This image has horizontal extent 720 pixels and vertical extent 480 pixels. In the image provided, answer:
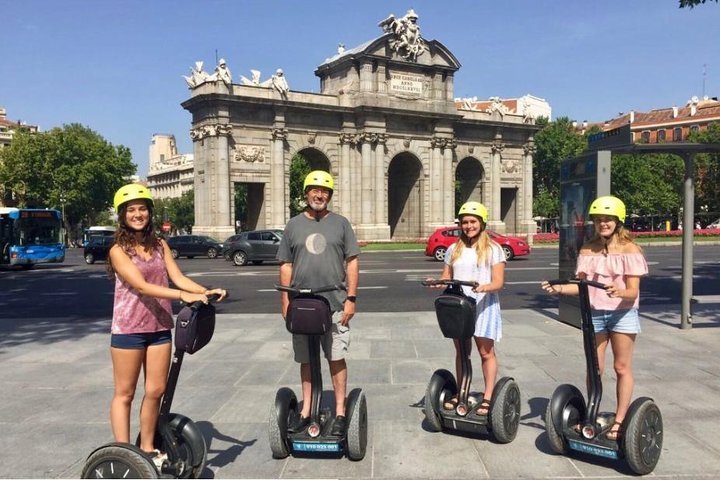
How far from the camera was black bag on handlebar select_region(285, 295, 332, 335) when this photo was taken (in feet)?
12.9

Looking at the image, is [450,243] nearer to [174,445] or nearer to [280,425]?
[280,425]

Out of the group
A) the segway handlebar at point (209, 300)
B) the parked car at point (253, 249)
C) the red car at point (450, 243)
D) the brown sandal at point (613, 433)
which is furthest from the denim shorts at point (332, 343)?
the red car at point (450, 243)

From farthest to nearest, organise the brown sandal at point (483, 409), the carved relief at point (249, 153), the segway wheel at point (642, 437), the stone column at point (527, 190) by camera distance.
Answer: the stone column at point (527, 190), the carved relief at point (249, 153), the brown sandal at point (483, 409), the segway wheel at point (642, 437)

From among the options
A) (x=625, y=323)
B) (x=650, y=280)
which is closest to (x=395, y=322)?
(x=625, y=323)

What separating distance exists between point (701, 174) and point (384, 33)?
157ft

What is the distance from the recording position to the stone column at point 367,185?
135 ft

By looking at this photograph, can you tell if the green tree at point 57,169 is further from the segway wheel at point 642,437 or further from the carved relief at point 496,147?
the segway wheel at point 642,437

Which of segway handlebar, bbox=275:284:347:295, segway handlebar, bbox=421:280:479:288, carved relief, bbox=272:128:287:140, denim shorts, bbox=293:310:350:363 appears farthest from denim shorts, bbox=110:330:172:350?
carved relief, bbox=272:128:287:140

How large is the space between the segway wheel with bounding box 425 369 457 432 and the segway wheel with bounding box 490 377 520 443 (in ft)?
1.35

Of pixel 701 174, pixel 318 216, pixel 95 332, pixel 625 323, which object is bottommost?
pixel 95 332

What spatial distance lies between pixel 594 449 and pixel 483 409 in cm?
86

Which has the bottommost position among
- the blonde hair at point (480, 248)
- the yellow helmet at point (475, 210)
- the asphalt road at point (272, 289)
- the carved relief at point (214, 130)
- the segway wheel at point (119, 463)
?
the asphalt road at point (272, 289)

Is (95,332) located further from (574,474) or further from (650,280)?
(650,280)

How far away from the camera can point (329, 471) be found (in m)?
4.11
